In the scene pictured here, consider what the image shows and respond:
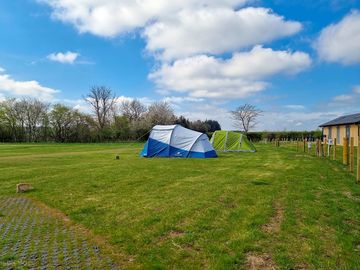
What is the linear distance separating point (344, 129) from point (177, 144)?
20.1m

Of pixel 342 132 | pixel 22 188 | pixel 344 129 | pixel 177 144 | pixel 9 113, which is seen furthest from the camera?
pixel 9 113

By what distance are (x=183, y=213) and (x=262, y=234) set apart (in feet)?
5.12

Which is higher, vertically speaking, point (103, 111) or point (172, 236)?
point (103, 111)

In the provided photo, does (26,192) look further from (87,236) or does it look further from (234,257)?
(234,257)

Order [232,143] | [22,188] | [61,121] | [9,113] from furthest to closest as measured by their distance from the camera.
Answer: [61,121]
[9,113]
[232,143]
[22,188]

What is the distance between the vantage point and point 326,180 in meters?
8.41

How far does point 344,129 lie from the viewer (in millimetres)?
27719

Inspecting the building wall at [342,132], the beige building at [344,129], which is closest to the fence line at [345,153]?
the beige building at [344,129]

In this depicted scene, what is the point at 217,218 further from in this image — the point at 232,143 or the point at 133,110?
the point at 133,110

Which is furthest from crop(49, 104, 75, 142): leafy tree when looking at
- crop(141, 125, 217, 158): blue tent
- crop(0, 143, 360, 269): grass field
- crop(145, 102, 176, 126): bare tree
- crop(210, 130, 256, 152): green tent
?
crop(0, 143, 360, 269): grass field

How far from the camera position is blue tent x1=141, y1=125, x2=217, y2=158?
663 inches

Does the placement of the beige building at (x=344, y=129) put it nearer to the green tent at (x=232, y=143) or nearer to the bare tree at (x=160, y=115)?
the green tent at (x=232, y=143)

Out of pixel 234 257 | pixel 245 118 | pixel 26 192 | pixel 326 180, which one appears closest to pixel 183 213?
pixel 234 257

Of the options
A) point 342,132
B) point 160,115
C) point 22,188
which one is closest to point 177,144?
point 22,188
